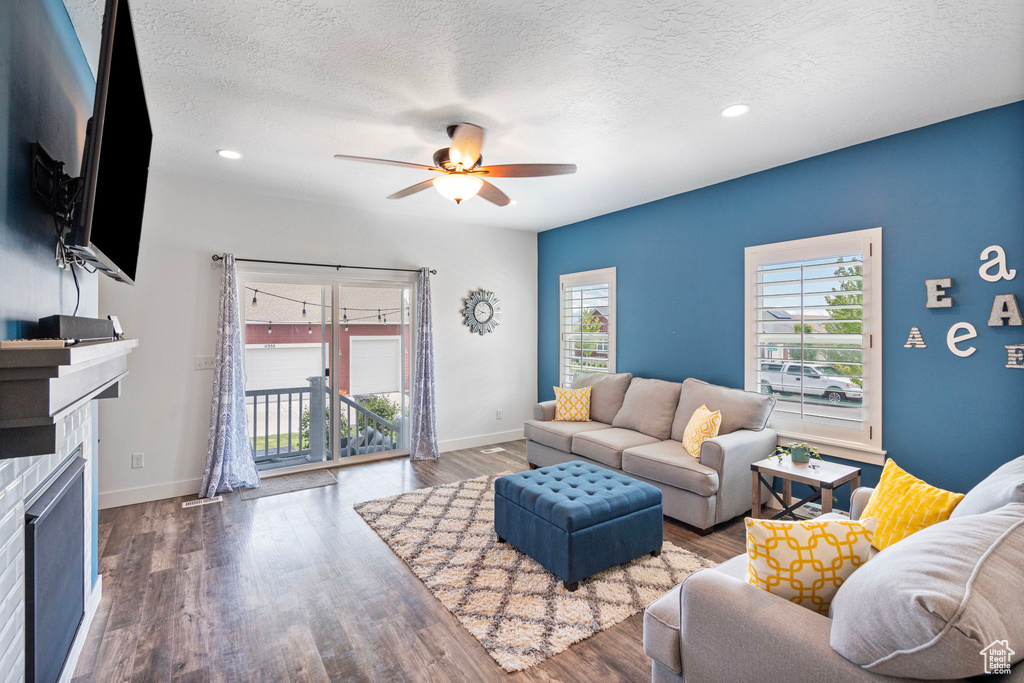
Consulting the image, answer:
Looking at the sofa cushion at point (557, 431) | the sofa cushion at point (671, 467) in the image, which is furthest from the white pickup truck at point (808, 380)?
the sofa cushion at point (557, 431)

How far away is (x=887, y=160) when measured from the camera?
311cm

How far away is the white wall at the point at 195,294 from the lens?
3.88 meters

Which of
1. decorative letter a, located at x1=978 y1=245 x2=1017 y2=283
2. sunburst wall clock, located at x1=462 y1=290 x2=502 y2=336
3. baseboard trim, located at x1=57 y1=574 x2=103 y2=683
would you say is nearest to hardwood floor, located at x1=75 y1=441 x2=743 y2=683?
baseboard trim, located at x1=57 y1=574 x2=103 y2=683

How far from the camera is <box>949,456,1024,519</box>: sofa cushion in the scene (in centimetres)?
127

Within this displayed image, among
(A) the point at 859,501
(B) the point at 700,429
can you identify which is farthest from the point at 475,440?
(A) the point at 859,501

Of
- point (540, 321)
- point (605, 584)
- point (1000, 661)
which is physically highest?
point (540, 321)

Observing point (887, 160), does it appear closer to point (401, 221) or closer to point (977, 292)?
point (977, 292)

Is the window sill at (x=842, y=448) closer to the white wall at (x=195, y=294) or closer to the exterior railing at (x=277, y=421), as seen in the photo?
the white wall at (x=195, y=294)

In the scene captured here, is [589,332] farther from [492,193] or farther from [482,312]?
[492,193]

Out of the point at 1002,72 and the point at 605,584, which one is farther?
the point at 605,584

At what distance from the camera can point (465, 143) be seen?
291 centimetres

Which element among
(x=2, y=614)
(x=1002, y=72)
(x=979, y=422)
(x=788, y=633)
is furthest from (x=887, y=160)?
(x=2, y=614)

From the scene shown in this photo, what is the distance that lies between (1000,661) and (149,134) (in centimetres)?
306

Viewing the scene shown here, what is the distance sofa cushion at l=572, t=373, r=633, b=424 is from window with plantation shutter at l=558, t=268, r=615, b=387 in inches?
15.0
